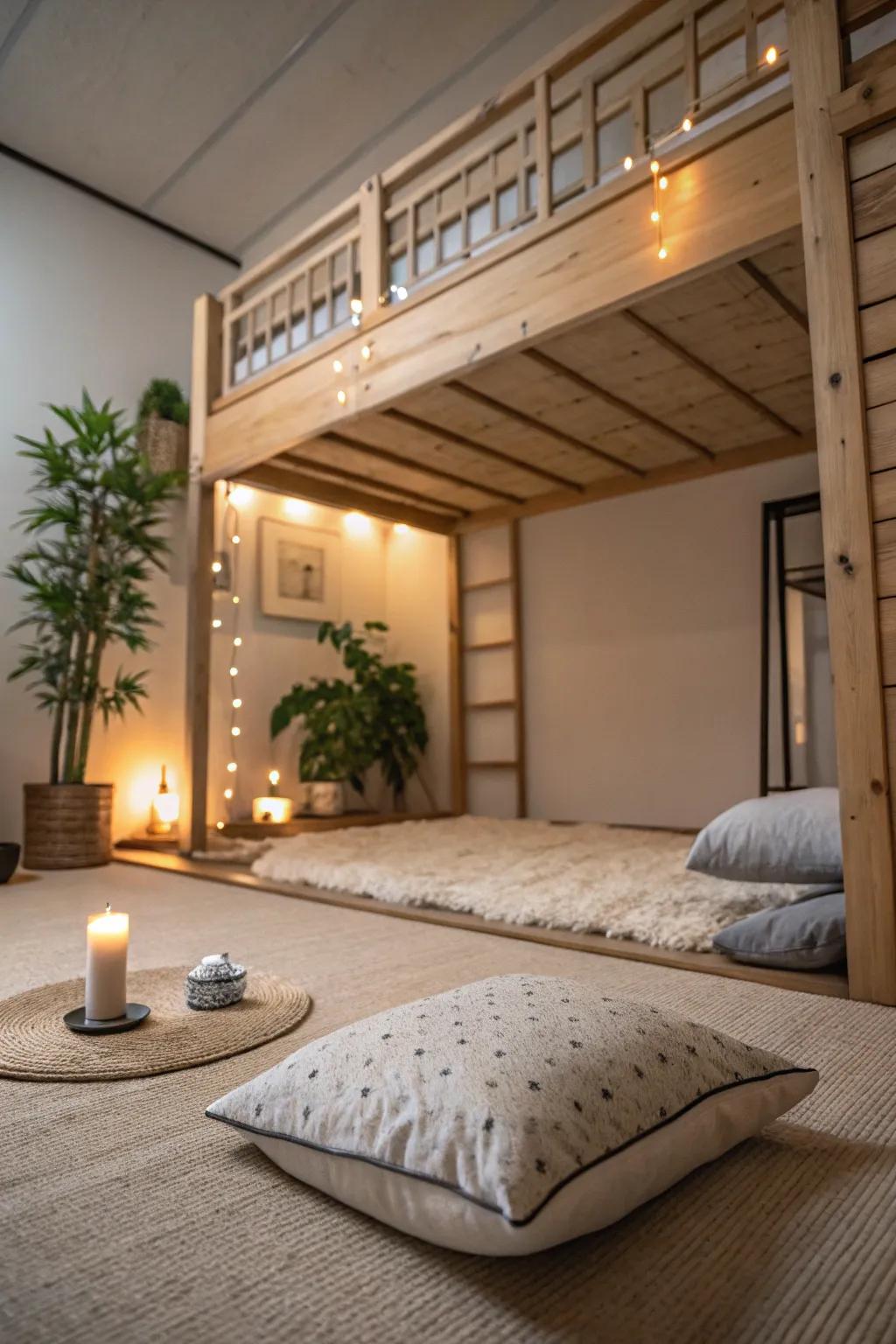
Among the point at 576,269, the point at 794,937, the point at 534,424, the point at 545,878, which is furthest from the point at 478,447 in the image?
the point at 794,937

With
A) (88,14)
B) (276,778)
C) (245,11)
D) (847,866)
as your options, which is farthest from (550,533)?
(847,866)

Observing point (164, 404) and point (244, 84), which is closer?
point (244, 84)

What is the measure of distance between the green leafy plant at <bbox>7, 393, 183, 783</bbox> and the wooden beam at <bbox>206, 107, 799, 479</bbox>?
961mm

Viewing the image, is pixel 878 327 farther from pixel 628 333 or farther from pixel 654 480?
pixel 654 480

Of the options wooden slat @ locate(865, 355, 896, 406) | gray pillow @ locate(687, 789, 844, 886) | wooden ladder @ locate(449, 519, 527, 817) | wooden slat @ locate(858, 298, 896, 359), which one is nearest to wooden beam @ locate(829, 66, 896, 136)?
wooden slat @ locate(858, 298, 896, 359)

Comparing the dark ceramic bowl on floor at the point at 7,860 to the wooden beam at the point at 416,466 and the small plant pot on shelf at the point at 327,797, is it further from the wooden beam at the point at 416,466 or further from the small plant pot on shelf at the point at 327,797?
the wooden beam at the point at 416,466

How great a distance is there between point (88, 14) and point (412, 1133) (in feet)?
14.6

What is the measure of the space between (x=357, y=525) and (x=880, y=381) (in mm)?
4112

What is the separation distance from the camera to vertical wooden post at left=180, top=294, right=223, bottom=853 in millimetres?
3666

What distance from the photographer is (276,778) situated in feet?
15.5

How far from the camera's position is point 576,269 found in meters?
2.28

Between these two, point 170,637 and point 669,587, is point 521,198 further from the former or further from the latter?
point 170,637

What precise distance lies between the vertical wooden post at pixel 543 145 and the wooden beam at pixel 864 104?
35.4 inches

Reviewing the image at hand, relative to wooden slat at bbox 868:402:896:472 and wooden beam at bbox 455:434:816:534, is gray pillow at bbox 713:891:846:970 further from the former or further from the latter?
wooden beam at bbox 455:434:816:534
